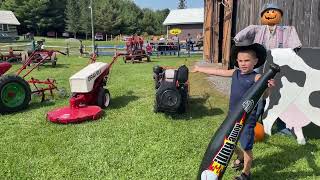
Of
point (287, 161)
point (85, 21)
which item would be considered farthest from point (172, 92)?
point (85, 21)

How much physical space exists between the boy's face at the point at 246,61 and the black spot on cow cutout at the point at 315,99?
2156 millimetres

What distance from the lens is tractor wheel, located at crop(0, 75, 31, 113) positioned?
7672 millimetres

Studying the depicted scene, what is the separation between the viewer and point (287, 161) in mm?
5055

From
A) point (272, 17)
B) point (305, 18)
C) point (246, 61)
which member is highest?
point (305, 18)

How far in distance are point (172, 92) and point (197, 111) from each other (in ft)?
3.33

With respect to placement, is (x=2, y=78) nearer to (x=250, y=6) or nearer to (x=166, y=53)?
(x=250, y=6)

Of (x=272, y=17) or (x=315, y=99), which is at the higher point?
(x=272, y=17)

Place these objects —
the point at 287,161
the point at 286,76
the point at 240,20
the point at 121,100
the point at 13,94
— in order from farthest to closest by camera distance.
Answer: the point at 240,20
the point at 121,100
the point at 13,94
the point at 286,76
the point at 287,161

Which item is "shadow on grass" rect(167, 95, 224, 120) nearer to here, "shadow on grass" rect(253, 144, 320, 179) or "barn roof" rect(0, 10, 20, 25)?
"shadow on grass" rect(253, 144, 320, 179)

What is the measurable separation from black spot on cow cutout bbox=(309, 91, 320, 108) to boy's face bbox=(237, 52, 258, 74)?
2.16m

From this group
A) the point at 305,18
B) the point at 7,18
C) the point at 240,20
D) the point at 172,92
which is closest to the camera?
the point at 172,92

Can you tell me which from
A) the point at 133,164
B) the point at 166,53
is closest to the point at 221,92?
the point at 133,164

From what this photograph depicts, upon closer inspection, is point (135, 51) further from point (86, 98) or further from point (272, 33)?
point (272, 33)

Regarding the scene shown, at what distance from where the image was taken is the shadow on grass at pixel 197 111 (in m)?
7.32
